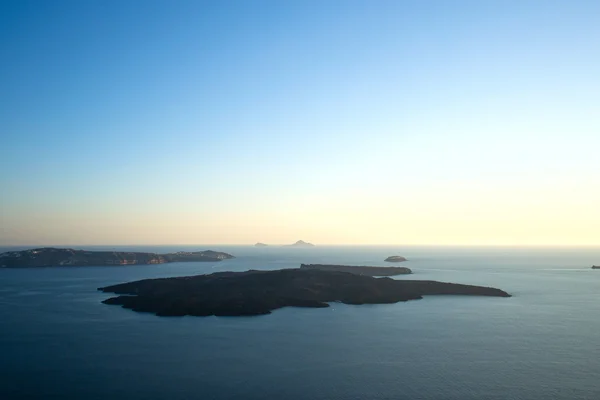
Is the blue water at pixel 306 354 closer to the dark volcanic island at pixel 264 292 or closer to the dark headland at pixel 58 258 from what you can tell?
the dark volcanic island at pixel 264 292

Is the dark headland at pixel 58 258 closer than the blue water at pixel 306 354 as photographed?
No

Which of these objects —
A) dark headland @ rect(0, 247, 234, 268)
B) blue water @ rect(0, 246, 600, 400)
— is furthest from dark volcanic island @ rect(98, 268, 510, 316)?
dark headland @ rect(0, 247, 234, 268)

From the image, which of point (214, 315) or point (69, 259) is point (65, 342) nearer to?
point (214, 315)

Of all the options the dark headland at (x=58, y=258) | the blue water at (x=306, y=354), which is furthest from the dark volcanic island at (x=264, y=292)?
the dark headland at (x=58, y=258)

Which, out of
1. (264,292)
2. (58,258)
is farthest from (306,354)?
(58,258)

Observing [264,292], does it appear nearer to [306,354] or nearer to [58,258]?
[306,354]
